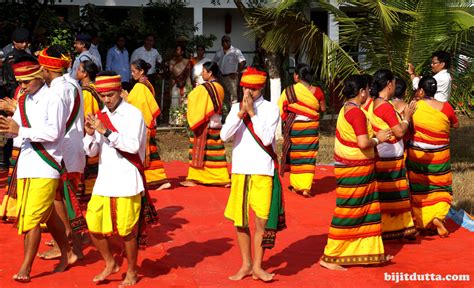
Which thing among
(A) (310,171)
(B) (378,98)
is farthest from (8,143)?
(B) (378,98)

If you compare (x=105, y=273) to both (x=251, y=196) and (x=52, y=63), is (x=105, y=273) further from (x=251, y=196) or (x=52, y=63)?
(x=52, y=63)

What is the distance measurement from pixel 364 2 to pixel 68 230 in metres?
6.38

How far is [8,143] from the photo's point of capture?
37.2 feet

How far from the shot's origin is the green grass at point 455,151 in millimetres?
10445

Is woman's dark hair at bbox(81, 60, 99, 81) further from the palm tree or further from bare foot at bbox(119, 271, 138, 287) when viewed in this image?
the palm tree

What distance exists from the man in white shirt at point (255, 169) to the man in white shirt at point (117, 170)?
2.63 feet

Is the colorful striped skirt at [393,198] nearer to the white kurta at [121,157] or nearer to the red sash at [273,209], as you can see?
the red sash at [273,209]

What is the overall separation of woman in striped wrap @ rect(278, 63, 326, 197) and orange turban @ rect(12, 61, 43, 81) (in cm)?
443

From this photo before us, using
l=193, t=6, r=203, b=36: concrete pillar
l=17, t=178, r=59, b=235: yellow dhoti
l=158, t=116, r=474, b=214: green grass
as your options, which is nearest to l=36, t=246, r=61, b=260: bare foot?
l=17, t=178, r=59, b=235: yellow dhoti

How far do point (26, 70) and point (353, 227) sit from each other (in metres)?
3.13

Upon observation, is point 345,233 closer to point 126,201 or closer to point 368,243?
point 368,243

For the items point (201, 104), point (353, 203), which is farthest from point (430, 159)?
point (201, 104)

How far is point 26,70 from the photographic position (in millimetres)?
6586

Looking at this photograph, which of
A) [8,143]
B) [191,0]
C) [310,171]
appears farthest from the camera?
[191,0]
